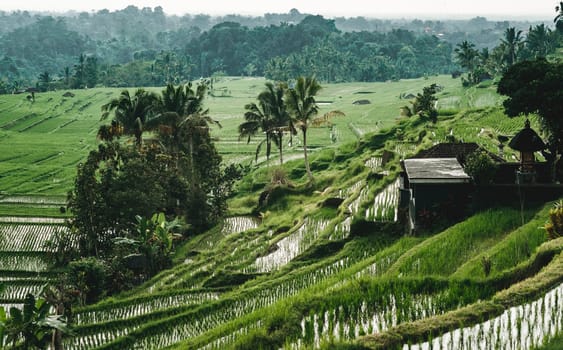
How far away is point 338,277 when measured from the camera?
37.6 ft

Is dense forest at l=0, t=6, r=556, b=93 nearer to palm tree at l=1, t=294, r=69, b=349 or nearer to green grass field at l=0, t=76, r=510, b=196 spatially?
green grass field at l=0, t=76, r=510, b=196

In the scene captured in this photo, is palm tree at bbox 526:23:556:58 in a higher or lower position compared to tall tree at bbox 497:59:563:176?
higher

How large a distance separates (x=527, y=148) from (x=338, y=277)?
4614mm

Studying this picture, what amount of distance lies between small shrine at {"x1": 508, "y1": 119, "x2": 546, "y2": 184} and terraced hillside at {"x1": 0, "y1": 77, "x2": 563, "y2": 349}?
2.17 ft

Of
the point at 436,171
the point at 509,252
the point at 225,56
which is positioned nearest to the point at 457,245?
the point at 509,252

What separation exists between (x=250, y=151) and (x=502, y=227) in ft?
99.6

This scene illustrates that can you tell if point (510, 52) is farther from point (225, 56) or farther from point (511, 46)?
point (225, 56)

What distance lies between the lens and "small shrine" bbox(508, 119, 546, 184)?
42.0 ft

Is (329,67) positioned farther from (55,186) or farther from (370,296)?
(370,296)

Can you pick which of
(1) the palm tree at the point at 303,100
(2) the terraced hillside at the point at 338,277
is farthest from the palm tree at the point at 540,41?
(1) the palm tree at the point at 303,100

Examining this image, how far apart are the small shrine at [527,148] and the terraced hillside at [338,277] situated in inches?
26.1

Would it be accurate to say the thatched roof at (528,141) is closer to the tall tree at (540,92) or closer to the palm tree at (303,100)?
the tall tree at (540,92)

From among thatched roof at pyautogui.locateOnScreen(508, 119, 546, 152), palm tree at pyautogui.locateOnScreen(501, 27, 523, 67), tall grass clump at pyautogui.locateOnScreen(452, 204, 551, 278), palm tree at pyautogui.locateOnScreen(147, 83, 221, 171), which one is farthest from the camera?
palm tree at pyautogui.locateOnScreen(501, 27, 523, 67)

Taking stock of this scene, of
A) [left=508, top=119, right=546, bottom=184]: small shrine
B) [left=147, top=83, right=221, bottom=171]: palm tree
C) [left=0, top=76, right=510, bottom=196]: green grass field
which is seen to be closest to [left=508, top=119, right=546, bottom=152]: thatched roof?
[left=508, top=119, right=546, bottom=184]: small shrine
